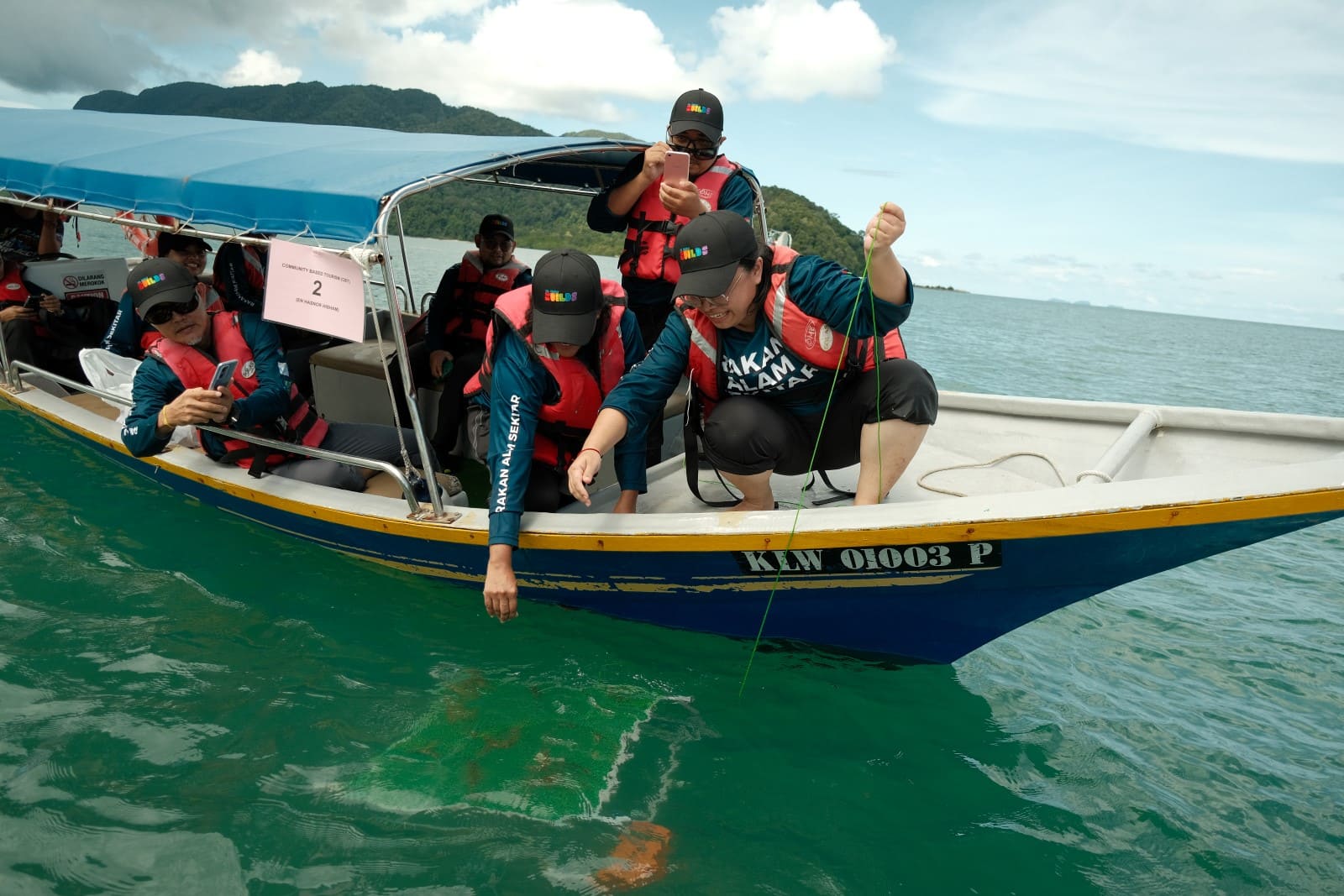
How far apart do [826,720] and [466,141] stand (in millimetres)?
3519

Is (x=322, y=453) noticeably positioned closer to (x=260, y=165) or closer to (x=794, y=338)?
(x=260, y=165)

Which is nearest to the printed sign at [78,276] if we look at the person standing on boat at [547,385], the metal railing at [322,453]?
the metal railing at [322,453]

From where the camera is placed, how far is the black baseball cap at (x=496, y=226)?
5.63 m

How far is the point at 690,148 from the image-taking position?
4422 millimetres

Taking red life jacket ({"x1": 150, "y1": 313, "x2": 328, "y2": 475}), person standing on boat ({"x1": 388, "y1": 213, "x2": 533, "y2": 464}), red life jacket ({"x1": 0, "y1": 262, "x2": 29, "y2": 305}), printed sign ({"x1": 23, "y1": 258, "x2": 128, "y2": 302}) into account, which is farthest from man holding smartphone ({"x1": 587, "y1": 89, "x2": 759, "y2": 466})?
red life jacket ({"x1": 0, "y1": 262, "x2": 29, "y2": 305})

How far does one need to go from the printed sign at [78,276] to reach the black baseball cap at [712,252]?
19.0ft

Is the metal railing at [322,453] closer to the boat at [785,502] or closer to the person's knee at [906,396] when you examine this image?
the boat at [785,502]

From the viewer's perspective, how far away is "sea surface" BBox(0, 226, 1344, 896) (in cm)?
277

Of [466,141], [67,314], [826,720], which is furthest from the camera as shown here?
[67,314]

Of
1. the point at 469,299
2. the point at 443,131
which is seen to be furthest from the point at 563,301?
the point at 443,131

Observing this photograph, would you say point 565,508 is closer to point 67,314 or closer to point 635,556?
point 635,556

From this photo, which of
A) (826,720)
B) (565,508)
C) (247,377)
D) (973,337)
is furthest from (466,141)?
(973,337)

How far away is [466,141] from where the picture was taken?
469 cm

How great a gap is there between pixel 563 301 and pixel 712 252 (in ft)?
2.17
